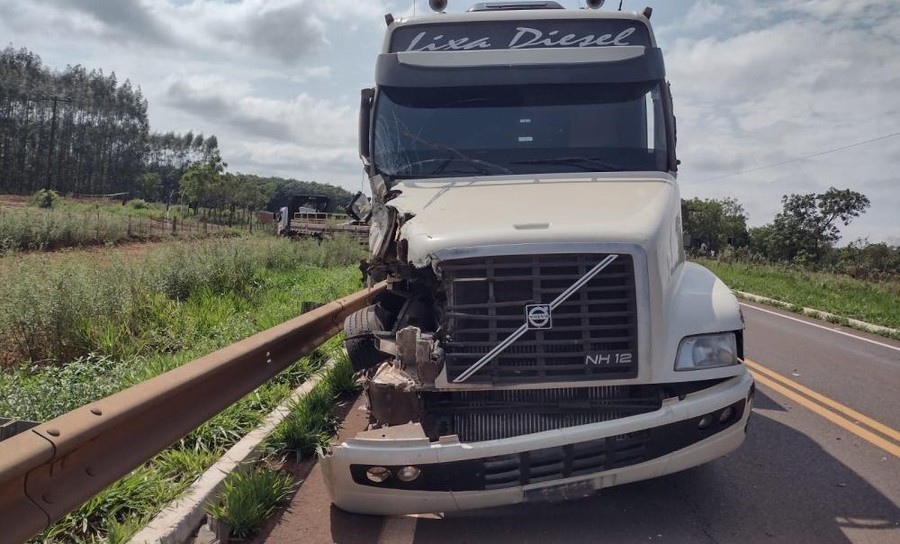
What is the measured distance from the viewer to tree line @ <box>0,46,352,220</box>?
63.1m

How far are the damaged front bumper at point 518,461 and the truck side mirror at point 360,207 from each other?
2369mm

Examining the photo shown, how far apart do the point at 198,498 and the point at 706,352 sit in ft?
9.26

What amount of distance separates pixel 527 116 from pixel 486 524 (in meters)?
3.08

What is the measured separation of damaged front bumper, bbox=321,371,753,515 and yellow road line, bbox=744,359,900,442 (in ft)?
9.63

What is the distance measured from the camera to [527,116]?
519cm

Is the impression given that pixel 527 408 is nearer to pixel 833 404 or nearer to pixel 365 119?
pixel 365 119

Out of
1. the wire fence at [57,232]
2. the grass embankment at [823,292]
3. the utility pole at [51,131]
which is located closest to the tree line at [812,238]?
the grass embankment at [823,292]

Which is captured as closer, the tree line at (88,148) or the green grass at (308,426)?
the green grass at (308,426)

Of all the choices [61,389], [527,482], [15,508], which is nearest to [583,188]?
[527,482]

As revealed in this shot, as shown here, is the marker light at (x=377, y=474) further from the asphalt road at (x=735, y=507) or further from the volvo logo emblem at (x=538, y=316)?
the volvo logo emblem at (x=538, y=316)

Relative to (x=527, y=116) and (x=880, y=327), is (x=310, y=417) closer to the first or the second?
(x=527, y=116)

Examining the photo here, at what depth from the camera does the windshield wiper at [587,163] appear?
16.2ft

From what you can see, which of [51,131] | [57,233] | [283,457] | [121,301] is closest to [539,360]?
[283,457]

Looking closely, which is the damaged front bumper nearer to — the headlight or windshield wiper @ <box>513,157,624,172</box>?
the headlight
